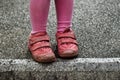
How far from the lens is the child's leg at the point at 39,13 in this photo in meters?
1.47

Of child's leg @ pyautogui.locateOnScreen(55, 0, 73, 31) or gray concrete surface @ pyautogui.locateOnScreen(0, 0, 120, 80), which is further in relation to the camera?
child's leg @ pyautogui.locateOnScreen(55, 0, 73, 31)

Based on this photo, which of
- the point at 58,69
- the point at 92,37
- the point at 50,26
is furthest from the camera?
the point at 50,26

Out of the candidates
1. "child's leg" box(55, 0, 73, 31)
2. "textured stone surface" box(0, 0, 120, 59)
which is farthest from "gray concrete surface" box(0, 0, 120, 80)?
"child's leg" box(55, 0, 73, 31)

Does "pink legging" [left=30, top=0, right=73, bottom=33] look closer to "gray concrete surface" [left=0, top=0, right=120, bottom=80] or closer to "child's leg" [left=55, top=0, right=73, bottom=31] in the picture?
"child's leg" [left=55, top=0, right=73, bottom=31]

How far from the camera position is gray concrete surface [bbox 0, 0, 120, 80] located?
142cm

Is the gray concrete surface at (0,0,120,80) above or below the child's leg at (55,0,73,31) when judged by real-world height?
below

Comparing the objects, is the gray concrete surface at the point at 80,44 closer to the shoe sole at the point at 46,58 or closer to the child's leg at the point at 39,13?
the shoe sole at the point at 46,58

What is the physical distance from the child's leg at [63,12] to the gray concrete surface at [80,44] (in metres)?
0.15

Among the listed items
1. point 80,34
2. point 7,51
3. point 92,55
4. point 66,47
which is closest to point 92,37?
point 80,34

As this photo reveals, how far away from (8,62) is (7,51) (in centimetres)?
18

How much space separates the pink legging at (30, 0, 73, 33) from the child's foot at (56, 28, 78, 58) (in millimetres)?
34

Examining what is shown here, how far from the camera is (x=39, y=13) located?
148cm

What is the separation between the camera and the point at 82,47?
5.45 feet

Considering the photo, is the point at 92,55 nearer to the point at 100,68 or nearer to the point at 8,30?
the point at 100,68
